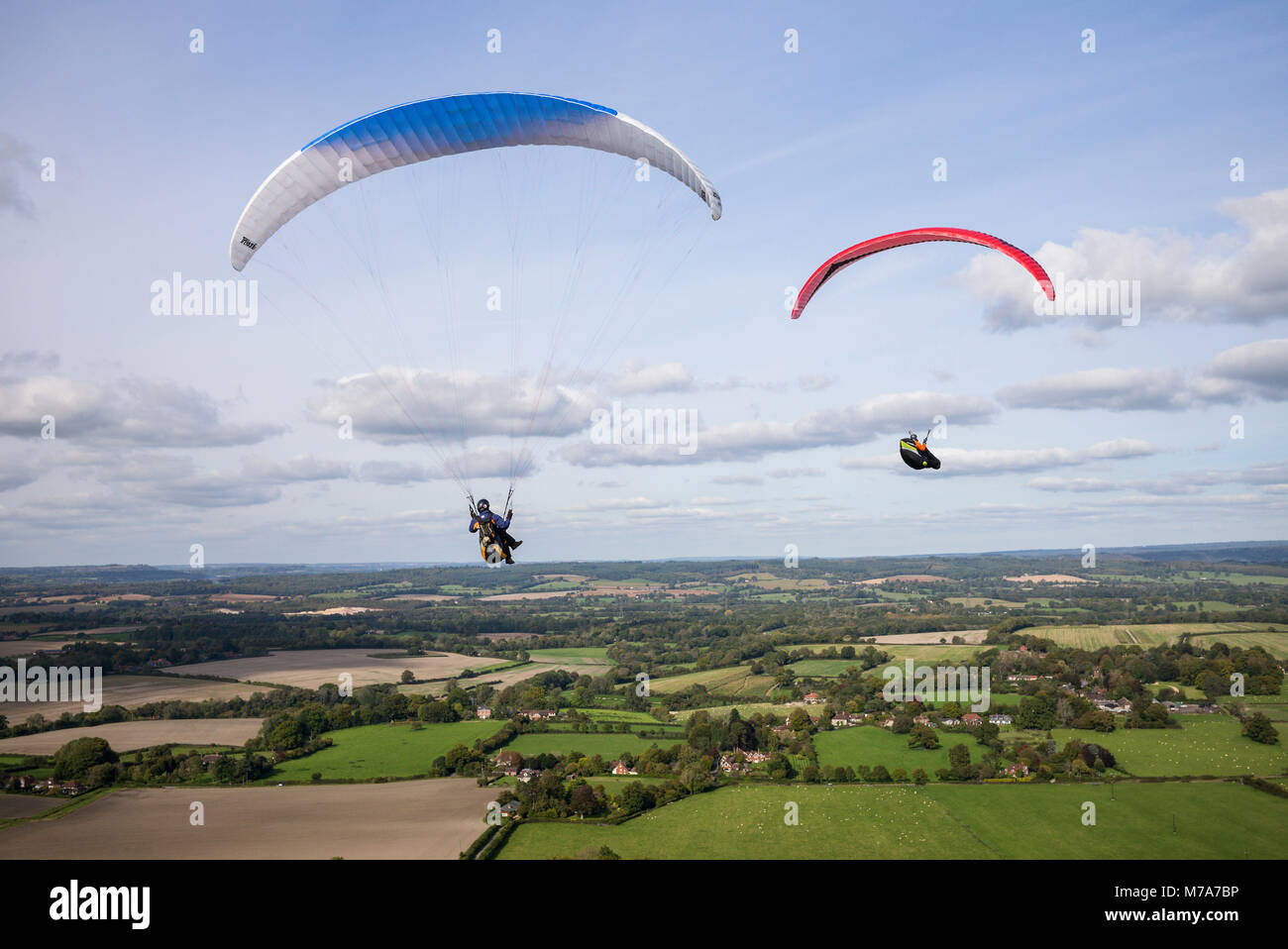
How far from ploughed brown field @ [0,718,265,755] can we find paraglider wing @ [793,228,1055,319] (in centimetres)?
4414

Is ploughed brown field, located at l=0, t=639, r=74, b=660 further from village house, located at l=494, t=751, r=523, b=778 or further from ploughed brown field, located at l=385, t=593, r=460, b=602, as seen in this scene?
ploughed brown field, located at l=385, t=593, r=460, b=602

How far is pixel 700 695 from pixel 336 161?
49375 millimetres

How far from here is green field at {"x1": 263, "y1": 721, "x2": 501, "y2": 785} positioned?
1526 inches

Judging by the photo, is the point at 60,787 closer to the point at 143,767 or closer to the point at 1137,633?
the point at 143,767

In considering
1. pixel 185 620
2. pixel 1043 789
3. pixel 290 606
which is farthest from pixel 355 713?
pixel 290 606

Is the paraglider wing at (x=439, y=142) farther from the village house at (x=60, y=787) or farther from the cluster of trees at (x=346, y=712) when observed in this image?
the cluster of trees at (x=346, y=712)

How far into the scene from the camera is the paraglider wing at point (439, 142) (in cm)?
1398

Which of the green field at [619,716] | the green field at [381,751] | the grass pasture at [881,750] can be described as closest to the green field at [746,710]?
the green field at [619,716]

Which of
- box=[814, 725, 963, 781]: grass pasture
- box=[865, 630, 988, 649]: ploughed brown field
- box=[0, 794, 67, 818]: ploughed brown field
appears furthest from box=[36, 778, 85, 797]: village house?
box=[865, 630, 988, 649]: ploughed brown field

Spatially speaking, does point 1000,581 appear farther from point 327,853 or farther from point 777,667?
point 327,853

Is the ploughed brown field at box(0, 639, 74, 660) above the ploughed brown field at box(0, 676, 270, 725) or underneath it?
above

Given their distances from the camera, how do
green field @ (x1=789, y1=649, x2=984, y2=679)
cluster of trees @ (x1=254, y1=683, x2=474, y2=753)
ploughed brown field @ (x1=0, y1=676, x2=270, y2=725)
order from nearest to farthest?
Result: cluster of trees @ (x1=254, y1=683, x2=474, y2=753) → ploughed brown field @ (x1=0, y1=676, x2=270, y2=725) → green field @ (x1=789, y1=649, x2=984, y2=679)

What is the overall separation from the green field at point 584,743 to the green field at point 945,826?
875 centimetres

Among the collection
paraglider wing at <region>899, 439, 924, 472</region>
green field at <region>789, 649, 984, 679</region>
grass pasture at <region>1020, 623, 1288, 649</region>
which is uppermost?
paraglider wing at <region>899, 439, 924, 472</region>
